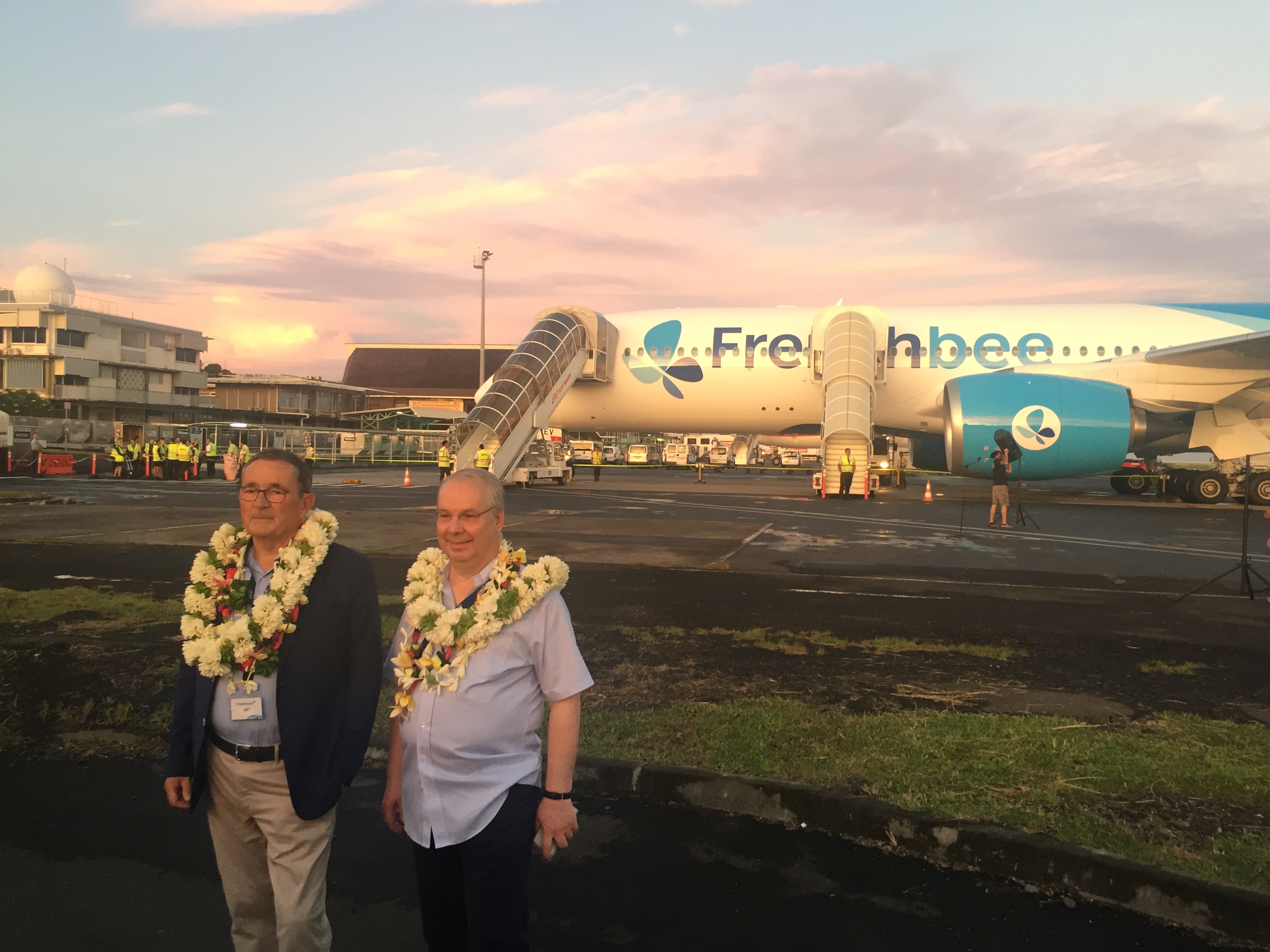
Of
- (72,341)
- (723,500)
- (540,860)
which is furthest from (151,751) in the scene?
(72,341)

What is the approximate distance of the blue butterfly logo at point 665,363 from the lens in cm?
2533

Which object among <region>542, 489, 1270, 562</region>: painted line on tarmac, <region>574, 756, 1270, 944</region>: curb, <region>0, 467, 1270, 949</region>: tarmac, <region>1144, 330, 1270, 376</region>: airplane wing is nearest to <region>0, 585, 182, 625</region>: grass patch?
<region>0, 467, 1270, 949</region>: tarmac

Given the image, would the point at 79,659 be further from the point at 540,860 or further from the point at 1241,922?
the point at 1241,922

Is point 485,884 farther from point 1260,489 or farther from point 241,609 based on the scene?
point 1260,489

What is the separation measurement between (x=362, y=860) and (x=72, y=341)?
71.7 metres

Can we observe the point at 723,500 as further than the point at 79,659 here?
Yes

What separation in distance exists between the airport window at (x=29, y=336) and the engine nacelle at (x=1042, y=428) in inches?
2507

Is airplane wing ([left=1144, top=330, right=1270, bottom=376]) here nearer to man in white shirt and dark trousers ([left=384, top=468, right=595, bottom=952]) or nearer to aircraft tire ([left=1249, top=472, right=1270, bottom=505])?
aircraft tire ([left=1249, top=472, right=1270, bottom=505])

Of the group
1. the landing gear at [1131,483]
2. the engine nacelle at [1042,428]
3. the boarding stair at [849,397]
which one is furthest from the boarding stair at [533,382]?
the landing gear at [1131,483]

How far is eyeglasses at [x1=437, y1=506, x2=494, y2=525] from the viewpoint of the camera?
109 inches

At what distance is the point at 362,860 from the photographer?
3.81 m

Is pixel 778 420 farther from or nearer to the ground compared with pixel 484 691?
farther from the ground

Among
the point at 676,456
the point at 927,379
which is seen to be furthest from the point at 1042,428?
the point at 676,456

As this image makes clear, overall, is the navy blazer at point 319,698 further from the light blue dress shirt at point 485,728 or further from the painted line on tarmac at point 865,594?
the painted line on tarmac at point 865,594
